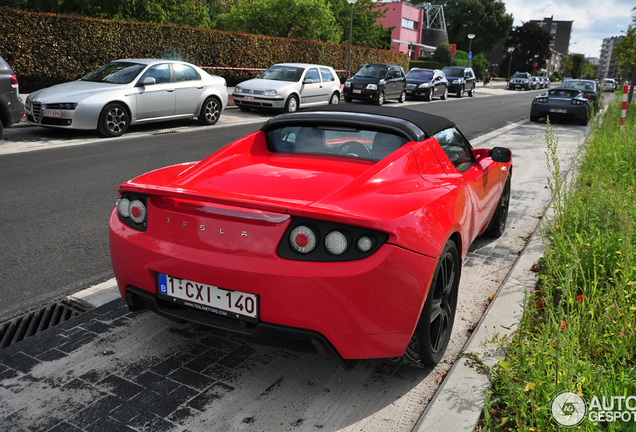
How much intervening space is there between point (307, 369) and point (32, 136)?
1007 centimetres

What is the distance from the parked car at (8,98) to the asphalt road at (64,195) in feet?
1.56

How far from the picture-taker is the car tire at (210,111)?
1394 centimetres

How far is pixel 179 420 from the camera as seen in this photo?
2508 millimetres

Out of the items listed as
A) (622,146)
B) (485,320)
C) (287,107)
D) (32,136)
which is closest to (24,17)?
(32,136)

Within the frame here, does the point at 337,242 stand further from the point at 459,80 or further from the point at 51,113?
the point at 459,80

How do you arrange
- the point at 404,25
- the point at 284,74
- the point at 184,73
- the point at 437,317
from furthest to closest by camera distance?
the point at 404,25 < the point at 284,74 < the point at 184,73 < the point at 437,317

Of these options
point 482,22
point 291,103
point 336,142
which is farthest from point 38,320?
point 482,22

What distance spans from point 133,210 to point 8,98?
8.57 m

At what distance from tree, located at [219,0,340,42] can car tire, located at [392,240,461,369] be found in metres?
28.3

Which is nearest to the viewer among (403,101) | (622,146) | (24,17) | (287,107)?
(622,146)

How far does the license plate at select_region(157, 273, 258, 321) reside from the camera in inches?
99.7

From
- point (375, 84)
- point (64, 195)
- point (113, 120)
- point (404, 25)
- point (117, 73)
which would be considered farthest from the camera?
point (404, 25)

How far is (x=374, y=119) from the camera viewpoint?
351 cm

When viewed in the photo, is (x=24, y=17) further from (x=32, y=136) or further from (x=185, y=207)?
(x=185, y=207)
